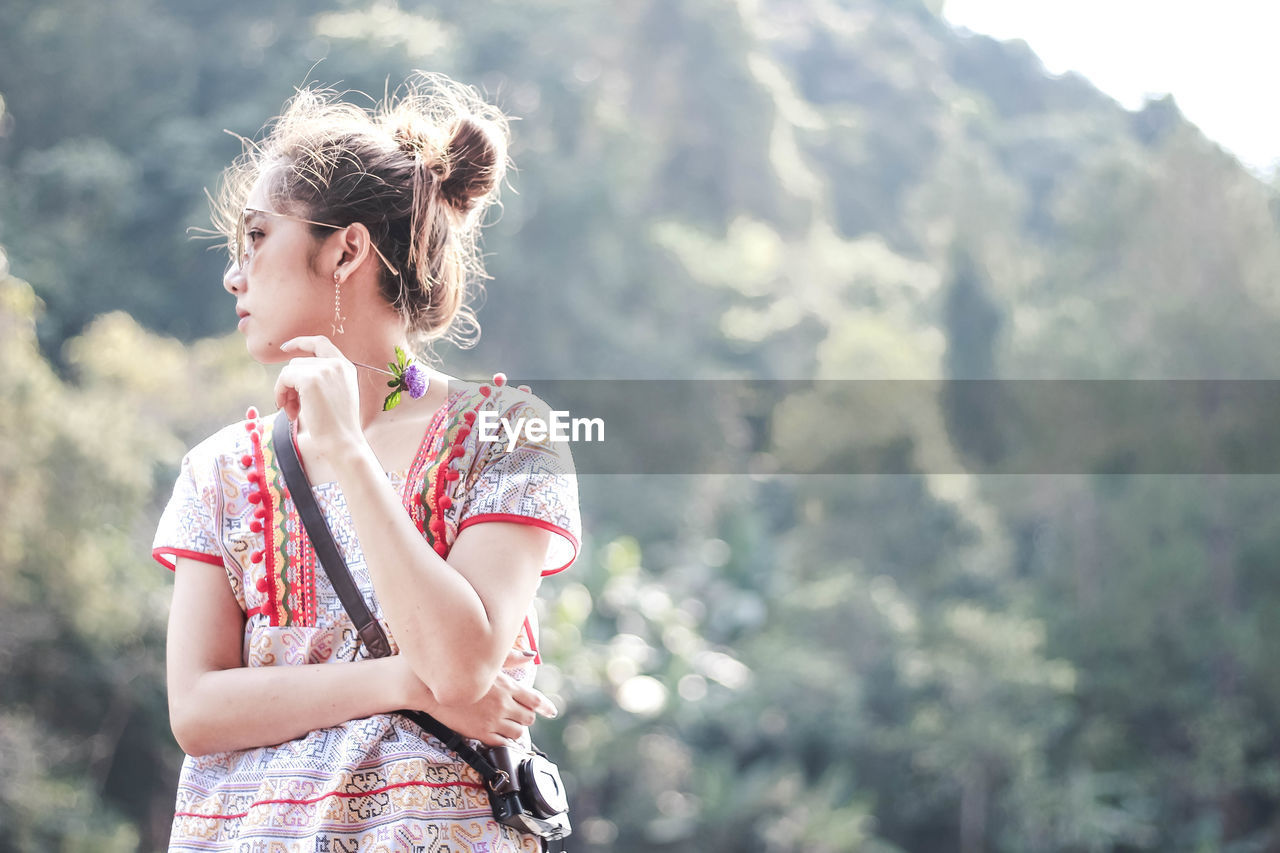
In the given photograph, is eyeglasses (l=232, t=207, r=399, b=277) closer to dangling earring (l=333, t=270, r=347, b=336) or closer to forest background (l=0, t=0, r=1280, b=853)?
dangling earring (l=333, t=270, r=347, b=336)

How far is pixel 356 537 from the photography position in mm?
998

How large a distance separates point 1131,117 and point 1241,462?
11007 millimetres

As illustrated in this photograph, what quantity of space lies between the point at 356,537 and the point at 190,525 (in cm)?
15

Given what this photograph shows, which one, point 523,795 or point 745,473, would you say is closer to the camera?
point 523,795

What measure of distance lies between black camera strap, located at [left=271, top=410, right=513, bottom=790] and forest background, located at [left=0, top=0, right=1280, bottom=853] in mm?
6006

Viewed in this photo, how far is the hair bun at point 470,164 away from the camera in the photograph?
114 cm

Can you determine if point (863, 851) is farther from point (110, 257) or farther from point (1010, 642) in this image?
point (110, 257)

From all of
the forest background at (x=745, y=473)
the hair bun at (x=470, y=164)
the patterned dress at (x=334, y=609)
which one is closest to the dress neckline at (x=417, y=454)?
the patterned dress at (x=334, y=609)

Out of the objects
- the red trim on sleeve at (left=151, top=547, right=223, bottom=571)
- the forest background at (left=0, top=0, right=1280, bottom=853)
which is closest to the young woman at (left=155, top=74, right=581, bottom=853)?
the red trim on sleeve at (left=151, top=547, right=223, bottom=571)

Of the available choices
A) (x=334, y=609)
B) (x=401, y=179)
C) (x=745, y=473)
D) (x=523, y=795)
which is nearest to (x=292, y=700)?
(x=334, y=609)

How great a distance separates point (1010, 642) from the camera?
40.4 ft

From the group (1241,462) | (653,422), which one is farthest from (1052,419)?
(653,422)

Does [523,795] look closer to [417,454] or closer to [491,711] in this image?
[491,711]

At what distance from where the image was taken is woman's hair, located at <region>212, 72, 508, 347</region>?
42.2 inches
